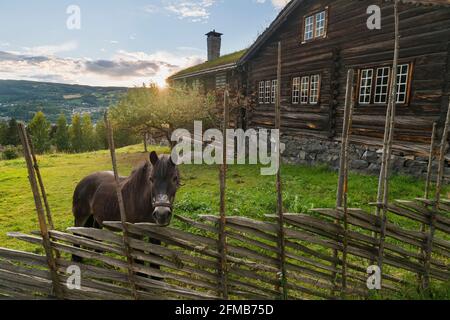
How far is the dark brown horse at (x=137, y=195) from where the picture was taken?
11.0ft

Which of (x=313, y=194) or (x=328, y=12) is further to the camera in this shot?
(x=328, y=12)

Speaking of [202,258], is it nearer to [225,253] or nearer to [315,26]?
[225,253]

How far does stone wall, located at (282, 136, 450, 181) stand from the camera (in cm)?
998

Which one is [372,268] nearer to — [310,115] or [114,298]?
[114,298]

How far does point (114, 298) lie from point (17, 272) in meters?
1.31

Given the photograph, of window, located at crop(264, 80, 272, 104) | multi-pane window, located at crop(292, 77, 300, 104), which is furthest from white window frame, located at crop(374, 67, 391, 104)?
window, located at crop(264, 80, 272, 104)

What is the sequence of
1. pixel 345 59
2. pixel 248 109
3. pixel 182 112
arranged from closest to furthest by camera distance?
pixel 345 59, pixel 182 112, pixel 248 109

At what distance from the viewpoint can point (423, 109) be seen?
9602mm

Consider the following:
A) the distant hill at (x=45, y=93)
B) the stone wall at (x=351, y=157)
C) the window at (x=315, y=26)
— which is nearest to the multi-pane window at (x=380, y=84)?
the stone wall at (x=351, y=157)

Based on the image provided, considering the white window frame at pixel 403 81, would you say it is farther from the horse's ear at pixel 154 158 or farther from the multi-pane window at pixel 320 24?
the horse's ear at pixel 154 158

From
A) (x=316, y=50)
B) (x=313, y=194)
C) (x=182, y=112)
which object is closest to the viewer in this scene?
(x=313, y=194)

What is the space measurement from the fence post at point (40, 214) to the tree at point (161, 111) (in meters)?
12.7

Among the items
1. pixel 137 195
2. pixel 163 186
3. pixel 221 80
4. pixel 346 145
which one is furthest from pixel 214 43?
pixel 163 186

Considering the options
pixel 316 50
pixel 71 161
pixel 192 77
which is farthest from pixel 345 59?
pixel 71 161
